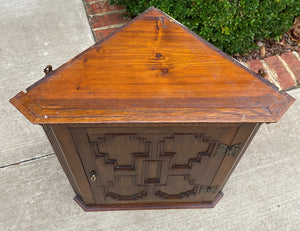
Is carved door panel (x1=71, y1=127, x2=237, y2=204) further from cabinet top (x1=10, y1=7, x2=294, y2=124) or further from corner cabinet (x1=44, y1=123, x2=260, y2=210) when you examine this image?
cabinet top (x1=10, y1=7, x2=294, y2=124)

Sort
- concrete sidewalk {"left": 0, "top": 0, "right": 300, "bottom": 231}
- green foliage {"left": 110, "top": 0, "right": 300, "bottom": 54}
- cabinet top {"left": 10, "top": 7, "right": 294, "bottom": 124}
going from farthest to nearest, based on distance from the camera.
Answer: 1. green foliage {"left": 110, "top": 0, "right": 300, "bottom": 54}
2. concrete sidewalk {"left": 0, "top": 0, "right": 300, "bottom": 231}
3. cabinet top {"left": 10, "top": 7, "right": 294, "bottom": 124}

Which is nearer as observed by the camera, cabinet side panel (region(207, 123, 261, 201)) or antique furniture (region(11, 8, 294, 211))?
antique furniture (region(11, 8, 294, 211))

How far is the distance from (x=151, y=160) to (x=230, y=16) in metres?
1.19

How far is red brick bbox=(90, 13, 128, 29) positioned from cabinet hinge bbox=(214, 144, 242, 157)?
1526mm

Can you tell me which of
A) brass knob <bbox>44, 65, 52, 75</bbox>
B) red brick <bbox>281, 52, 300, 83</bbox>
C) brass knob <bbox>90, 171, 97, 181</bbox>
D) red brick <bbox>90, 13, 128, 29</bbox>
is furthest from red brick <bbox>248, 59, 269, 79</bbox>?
brass knob <bbox>44, 65, 52, 75</bbox>

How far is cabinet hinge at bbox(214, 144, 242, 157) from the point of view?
3.51 feet

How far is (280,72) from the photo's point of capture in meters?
2.13

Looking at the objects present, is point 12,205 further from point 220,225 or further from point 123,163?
point 220,225

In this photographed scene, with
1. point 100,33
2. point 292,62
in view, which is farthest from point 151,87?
point 292,62

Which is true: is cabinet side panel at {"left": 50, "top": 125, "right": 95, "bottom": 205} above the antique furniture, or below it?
below

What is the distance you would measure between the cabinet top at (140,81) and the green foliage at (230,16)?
1.08 metres

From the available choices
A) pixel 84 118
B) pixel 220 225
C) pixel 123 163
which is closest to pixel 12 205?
pixel 123 163

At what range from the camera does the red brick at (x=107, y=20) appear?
224cm

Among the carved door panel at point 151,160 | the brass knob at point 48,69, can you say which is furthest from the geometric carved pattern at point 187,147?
the brass knob at point 48,69
